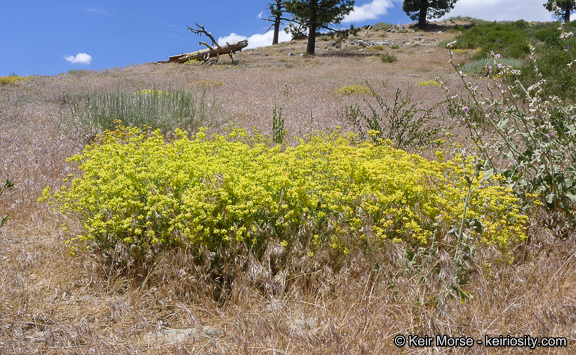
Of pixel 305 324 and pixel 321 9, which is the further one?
pixel 321 9

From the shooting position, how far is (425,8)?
43.2 meters

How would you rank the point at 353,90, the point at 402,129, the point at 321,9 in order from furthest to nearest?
the point at 321,9
the point at 353,90
the point at 402,129

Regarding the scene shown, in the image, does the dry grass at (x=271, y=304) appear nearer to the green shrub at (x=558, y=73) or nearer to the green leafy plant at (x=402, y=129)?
the green leafy plant at (x=402, y=129)

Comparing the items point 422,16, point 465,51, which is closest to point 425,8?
point 422,16

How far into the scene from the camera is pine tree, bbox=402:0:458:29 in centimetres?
4121

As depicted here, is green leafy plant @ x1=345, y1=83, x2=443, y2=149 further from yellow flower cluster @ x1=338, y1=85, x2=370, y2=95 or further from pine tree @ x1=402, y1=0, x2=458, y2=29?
pine tree @ x1=402, y1=0, x2=458, y2=29

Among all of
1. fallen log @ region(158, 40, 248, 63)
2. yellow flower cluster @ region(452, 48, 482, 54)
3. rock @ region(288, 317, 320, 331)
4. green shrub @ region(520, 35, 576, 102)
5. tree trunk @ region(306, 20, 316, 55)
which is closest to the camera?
rock @ region(288, 317, 320, 331)

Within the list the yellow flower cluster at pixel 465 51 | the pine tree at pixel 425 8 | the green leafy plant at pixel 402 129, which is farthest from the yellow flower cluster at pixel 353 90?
the pine tree at pixel 425 8

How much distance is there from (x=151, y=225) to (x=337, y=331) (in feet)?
5.60

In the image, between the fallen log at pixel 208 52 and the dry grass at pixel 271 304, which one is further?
the fallen log at pixel 208 52

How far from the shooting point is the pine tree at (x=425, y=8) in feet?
135

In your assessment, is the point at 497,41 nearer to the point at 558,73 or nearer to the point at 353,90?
the point at 353,90

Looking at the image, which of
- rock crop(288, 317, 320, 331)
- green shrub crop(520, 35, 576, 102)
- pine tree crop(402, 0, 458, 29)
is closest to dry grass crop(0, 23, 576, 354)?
rock crop(288, 317, 320, 331)

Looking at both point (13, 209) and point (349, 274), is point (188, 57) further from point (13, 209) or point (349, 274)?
point (349, 274)
